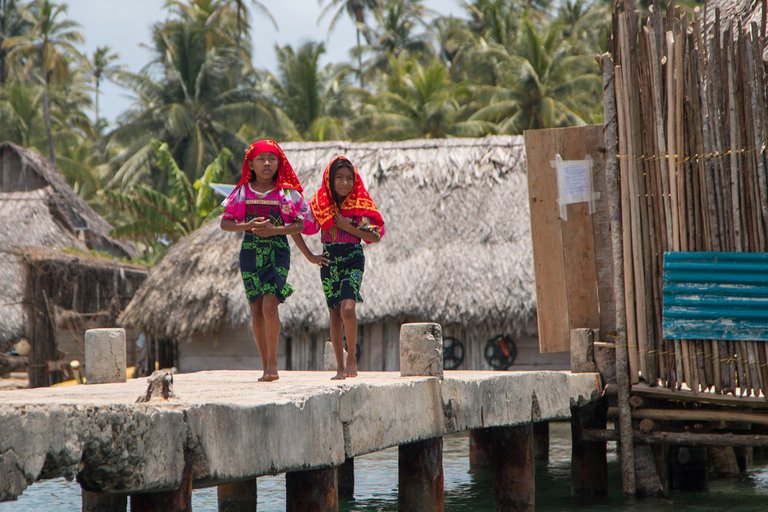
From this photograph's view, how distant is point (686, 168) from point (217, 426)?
4708 mm

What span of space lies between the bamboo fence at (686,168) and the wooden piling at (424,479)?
2163mm

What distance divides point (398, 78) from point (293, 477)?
25.4 metres

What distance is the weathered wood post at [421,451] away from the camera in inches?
260

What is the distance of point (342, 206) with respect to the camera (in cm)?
728

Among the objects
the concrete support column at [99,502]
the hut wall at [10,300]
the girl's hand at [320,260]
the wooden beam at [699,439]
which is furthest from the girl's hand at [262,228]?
the hut wall at [10,300]

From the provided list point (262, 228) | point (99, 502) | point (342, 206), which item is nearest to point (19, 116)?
point (342, 206)

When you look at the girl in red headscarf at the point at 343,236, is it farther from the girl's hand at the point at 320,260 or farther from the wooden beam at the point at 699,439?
the wooden beam at the point at 699,439

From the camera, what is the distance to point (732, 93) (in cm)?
808

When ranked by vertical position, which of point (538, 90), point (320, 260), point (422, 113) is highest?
point (538, 90)

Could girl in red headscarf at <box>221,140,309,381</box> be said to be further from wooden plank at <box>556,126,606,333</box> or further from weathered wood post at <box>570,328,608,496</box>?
weathered wood post at <box>570,328,608,496</box>

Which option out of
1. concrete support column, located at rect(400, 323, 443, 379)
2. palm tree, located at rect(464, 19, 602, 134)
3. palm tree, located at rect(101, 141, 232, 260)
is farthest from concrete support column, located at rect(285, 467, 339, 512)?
palm tree, located at rect(464, 19, 602, 134)

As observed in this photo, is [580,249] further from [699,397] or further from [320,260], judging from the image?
[320,260]

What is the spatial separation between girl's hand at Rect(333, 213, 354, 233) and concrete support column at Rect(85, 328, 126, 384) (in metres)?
1.50

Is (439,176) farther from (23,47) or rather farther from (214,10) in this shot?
(23,47)
